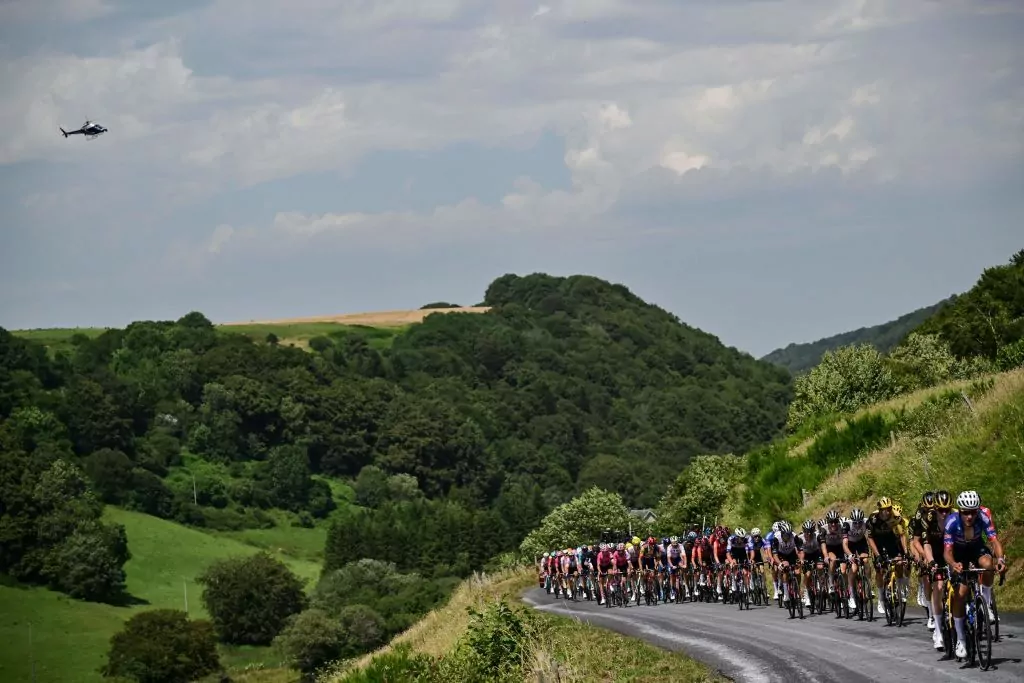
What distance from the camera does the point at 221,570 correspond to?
13412cm

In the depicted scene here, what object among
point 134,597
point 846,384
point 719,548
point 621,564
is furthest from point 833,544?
point 134,597

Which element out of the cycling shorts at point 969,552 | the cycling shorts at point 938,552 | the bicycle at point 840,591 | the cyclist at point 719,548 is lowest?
the cyclist at point 719,548

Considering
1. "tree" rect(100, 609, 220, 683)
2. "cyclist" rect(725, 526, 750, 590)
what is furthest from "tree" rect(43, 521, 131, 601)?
"cyclist" rect(725, 526, 750, 590)

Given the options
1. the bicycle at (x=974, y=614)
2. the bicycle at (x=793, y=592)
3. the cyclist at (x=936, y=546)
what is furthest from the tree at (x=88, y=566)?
the bicycle at (x=974, y=614)

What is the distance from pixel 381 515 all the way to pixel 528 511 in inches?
839

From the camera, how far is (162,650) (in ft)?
368

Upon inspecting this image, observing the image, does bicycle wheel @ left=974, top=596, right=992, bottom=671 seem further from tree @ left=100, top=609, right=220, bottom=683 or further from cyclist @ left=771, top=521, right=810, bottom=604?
tree @ left=100, top=609, right=220, bottom=683

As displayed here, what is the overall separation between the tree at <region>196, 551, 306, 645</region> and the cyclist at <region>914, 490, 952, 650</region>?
11396cm

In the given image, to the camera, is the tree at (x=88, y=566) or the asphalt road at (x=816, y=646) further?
the tree at (x=88, y=566)

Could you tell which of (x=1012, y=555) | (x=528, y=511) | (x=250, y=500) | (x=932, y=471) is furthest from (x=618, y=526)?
(x=250, y=500)

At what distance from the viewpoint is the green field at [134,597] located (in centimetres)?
11150

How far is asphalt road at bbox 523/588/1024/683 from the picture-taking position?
17.4m

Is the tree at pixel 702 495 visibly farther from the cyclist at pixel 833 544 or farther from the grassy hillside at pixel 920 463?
the cyclist at pixel 833 544

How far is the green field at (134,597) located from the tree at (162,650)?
2.18 meters
